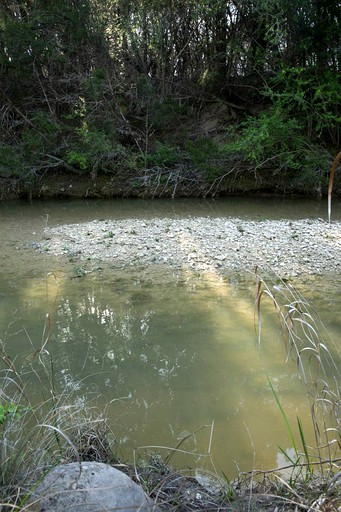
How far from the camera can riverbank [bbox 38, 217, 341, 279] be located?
633cm

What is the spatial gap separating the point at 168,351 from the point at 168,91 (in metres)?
11.3

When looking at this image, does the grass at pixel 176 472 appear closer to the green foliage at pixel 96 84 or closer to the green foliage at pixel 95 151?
the green foliage at pixel 95 151

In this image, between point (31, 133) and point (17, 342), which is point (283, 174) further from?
point (17, 342)

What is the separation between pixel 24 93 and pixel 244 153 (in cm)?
702

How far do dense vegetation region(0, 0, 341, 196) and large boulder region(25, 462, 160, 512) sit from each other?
1043 cm

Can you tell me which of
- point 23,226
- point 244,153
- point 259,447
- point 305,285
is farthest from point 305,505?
point 244,153

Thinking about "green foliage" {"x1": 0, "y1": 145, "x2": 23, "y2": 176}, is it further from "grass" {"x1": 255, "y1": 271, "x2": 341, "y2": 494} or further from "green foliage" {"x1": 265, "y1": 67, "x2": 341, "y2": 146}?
"grass" {"x1": 255, "y1": 271, "x2": 341, "y2": 494}

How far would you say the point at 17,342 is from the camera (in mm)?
4148

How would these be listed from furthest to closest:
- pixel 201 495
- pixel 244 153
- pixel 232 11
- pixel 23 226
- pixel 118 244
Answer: pixel 232 11 < pixel 244 153 < pixel 23 226 < pixel 118 244 < pixel 201 495

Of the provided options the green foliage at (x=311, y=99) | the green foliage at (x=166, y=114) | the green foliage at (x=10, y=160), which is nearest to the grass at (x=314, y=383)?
the green foliage at (x=311, y=99)

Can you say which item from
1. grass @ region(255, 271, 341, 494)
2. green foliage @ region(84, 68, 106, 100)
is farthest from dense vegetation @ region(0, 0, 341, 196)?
grass @ region(255, 271, 341, 494)

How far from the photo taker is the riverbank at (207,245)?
249 inches

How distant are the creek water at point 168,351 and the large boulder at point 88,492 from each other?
46cm

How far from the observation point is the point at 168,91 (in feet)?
44.2
